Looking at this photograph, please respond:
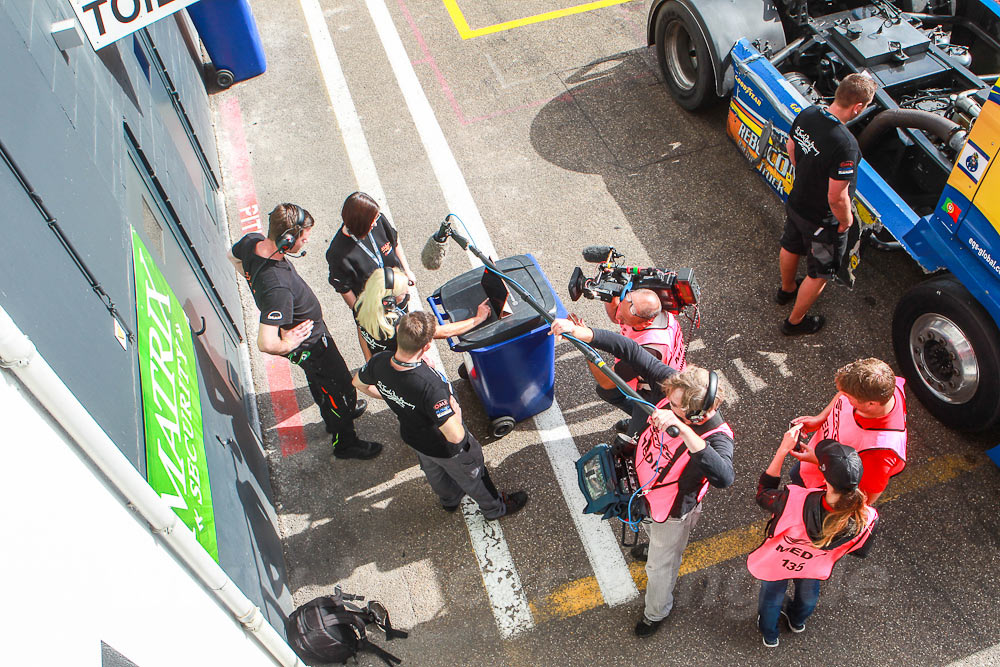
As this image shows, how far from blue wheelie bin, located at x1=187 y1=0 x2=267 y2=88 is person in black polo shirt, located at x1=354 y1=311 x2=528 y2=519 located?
18.8ft

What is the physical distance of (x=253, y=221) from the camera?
7102mm

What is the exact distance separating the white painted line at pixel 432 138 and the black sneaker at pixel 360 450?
6.36 ft

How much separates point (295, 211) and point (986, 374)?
4.38 m

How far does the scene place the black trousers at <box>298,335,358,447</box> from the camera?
16.1 ft

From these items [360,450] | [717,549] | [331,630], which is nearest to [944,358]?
[717,549]

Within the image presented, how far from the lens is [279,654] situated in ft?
11.8

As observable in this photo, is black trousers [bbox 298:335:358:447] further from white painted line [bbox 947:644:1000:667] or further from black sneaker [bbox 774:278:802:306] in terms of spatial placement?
white painted line [bbox 947:644:1000:667]

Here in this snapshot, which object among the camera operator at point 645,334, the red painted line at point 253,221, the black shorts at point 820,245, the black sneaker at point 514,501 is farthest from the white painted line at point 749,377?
the red painted line at point 253,221

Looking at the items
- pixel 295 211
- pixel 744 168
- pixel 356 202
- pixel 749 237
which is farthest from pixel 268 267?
pixel 744 168

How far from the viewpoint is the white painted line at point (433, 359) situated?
4508 millimetres

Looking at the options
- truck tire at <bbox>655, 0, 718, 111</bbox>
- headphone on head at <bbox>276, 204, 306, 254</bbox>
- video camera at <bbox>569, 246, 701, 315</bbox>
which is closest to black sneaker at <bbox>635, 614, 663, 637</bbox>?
video camera at <bbox>569, 246, 701, 315</bbox>

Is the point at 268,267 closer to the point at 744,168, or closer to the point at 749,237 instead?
the point at 749,237

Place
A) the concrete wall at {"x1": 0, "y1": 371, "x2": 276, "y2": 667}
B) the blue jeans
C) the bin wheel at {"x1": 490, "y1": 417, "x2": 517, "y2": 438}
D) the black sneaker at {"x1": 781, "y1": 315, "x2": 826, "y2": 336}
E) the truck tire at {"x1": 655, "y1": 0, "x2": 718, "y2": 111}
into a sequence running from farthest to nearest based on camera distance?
the truck tire at {"x1": 655, "y1": 0, "x2": 718, "y2": 111}
the black sneaker at {"x1": 781, "y1": 315, "x2": 826, "y2": 336}
the bin wheel at {"x1": 490, "y1": 417, "x2": 517, "y2": 438}
the blue jeans
the concrete wall at {"x1": 0, "y1": 371, "x2": 276, "y2": 667}

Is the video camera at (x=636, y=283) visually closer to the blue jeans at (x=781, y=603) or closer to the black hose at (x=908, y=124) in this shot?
the blue jeans at (x=781, y=603)
